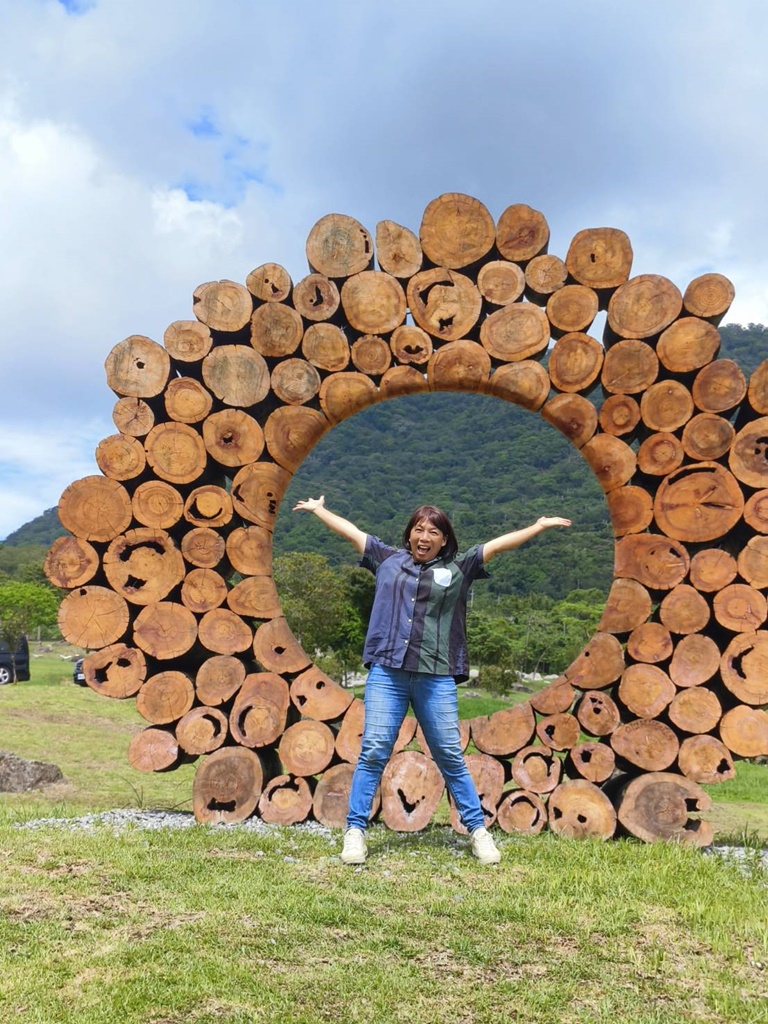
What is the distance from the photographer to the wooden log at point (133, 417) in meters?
4.91

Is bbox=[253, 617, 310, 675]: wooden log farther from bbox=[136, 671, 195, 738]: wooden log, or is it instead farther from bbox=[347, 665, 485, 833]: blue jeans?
bbox=[347, 665, 485, 833]: blue jeans

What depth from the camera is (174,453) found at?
491 centimetres

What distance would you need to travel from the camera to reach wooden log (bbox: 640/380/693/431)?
4664 millimetres

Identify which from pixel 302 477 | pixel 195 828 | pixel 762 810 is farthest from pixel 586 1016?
pixel 302 477

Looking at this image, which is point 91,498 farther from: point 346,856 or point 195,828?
point 346,856

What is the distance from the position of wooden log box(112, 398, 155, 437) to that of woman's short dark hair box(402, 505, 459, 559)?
6.20 ft

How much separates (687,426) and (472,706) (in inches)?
441

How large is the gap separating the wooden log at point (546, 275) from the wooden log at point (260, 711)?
2756 mm

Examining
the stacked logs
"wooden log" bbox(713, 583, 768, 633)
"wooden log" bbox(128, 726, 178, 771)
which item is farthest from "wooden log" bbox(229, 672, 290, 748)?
"wooden log" bbox(713, 583, 768, 633)

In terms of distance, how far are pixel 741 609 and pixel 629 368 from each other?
58.4 inches

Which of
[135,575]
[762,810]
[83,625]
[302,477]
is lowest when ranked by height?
[762,810]

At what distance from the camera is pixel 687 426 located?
465 centimetres

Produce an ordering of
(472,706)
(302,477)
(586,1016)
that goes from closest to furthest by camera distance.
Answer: (586,1016), (472,706), (302,477)

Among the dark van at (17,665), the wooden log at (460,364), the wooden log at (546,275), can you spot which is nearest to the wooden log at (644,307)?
the wooden log at (546,275)
